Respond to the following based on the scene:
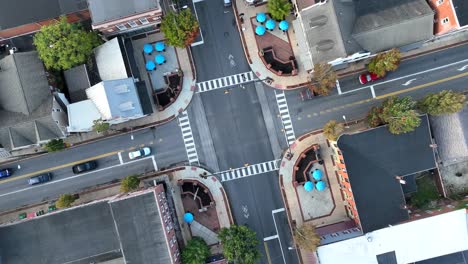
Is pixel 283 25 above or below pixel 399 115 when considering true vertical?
above

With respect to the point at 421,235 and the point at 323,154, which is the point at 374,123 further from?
the point at 421,235

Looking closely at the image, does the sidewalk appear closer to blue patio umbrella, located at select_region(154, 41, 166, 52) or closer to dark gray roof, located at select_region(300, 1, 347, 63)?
dark gray roof, located at select_region(300, 1, 347, 63)

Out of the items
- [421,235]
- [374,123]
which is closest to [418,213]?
[421,235]

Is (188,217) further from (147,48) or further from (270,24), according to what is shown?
(270,24)

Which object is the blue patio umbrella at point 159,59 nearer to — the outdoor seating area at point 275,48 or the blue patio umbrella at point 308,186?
the outdoor seating area at point 275,48

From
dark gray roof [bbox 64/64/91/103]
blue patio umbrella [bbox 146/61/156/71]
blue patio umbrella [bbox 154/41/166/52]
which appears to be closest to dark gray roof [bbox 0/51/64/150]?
dark gray roof [bbox 64/64/91/103]

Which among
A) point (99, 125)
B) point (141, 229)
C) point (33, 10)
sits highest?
point (33, 10)

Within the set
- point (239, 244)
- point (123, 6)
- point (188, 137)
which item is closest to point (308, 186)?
point (239, 244)
